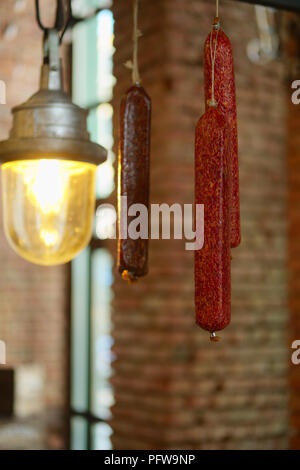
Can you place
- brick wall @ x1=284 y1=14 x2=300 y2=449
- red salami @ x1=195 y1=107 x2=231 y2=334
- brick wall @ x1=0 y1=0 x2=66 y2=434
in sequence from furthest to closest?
brick wall @ x1=0 y1=0 x2=66 y2=434, brick wall @ x1=284 y1=14 x2=300 y2=449, red salami @ x1=195 y1=107 x2=231 y2=334

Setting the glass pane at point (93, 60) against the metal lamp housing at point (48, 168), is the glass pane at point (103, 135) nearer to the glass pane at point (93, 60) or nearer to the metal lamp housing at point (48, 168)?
the glass pane at point (93, 60)

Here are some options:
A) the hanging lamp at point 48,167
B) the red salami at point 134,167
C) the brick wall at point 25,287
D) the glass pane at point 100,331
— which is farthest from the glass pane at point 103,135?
the red salami at point 134,167

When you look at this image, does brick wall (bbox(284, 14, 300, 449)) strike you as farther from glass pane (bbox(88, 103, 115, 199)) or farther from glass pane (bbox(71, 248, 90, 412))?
glass pane (bbox(71, 248, 90, 412))

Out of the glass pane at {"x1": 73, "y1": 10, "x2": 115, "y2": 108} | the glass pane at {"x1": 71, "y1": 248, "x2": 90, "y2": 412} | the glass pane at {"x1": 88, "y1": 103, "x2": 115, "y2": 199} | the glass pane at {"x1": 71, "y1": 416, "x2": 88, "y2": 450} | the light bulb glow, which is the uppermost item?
the glass pane at {"x1": 73, "y1": 10, "x2": 115, "y2": 108}

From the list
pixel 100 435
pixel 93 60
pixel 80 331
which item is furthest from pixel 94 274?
pixel 93 60

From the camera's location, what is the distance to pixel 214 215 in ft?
3.48

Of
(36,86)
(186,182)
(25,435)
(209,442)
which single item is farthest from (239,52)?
(25,435)

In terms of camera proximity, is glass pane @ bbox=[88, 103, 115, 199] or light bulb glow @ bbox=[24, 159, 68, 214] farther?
glass pane @ bbox=[88, 103, 115, 199]

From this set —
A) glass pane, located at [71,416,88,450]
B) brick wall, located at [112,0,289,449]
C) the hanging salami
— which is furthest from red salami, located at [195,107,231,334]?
glass pane, located at [71,416,88,450]

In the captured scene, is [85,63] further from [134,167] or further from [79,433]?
[134,167]

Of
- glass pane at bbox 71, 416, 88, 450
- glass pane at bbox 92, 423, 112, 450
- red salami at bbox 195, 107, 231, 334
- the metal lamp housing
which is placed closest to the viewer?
red salami at bbox 195, 107, 231, 334

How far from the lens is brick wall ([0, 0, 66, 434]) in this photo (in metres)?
4.84

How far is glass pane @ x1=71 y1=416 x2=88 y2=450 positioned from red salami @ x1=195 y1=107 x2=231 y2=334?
3.46 meters

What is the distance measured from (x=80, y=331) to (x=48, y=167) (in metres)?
3.29
